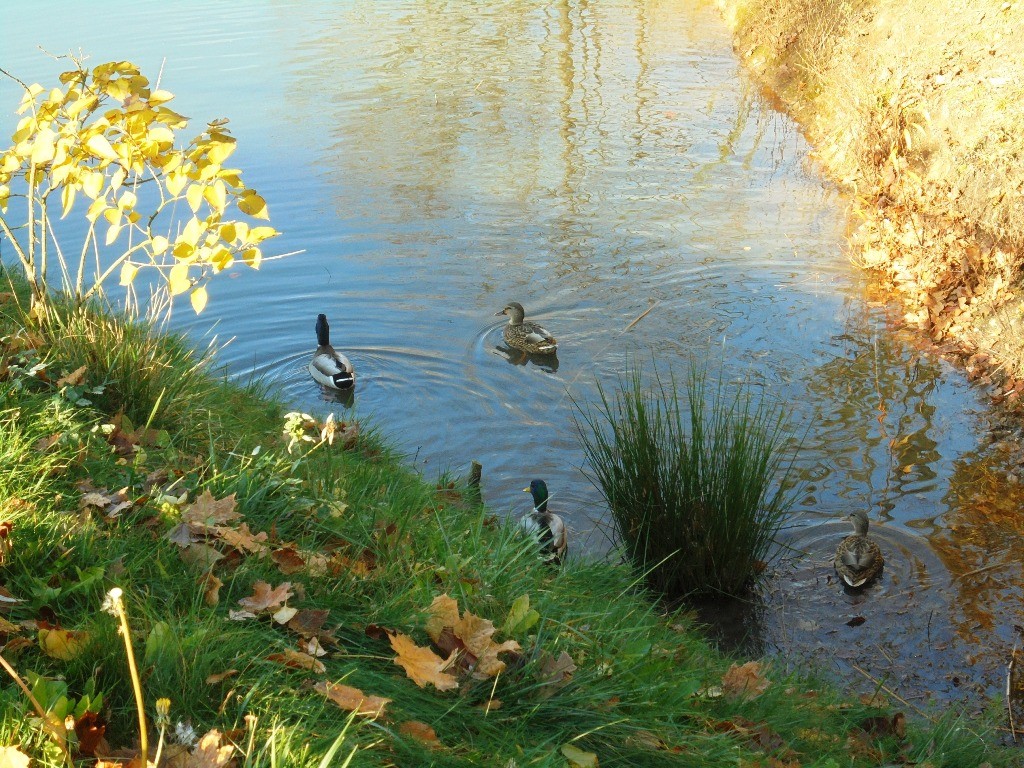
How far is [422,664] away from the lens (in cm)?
287

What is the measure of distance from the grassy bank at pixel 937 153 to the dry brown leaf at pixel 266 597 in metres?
6.55

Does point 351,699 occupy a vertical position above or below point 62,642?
below

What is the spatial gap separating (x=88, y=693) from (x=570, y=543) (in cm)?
407

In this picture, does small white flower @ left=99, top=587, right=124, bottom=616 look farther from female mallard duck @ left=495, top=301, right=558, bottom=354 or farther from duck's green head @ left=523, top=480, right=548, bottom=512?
female mallard duck @ left=495, top=301, right=558, bottom=354

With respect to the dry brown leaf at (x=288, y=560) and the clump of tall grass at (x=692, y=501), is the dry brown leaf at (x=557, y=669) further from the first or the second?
the clump of tall grass at (x=692, y=501)

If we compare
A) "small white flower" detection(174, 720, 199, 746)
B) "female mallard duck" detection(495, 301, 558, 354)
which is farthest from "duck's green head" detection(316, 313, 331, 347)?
"small white flower" detection(174, 720, 199, 746)

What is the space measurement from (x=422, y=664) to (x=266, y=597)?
0.54 metres

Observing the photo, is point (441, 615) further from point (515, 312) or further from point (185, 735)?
point (515, 312)

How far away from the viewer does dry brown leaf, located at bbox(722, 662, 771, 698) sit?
3785 mm

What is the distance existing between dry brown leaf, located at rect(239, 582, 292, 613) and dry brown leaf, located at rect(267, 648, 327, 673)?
0.79 feet

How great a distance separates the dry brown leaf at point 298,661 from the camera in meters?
2.74

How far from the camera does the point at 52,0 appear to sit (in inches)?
938

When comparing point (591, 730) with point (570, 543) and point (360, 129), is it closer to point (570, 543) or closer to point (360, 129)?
point (570, 543)

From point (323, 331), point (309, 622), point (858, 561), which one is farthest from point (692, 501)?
point (323, 331)
